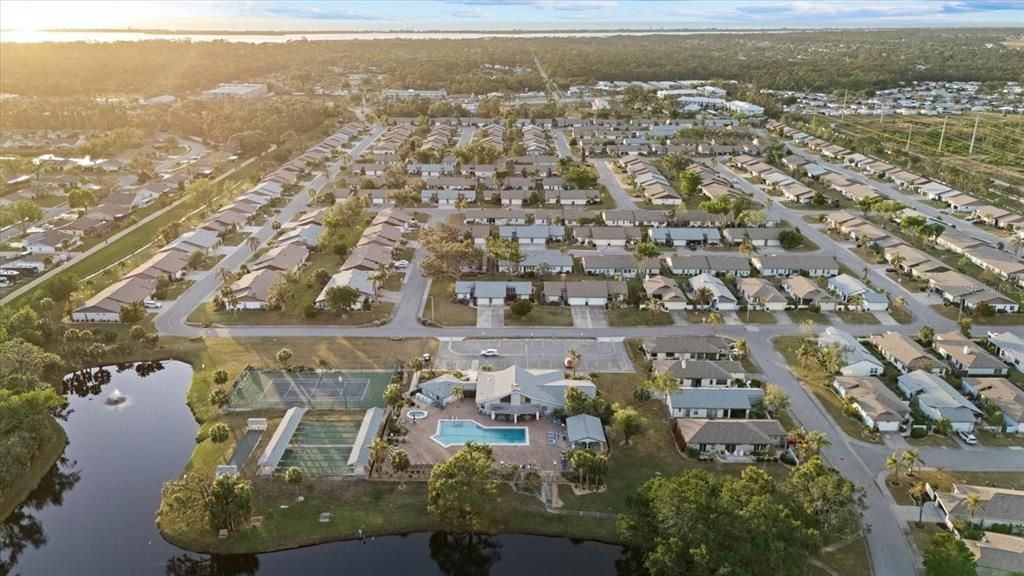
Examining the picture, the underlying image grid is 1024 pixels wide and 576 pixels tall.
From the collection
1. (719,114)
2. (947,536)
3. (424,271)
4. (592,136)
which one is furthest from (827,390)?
(719,114)

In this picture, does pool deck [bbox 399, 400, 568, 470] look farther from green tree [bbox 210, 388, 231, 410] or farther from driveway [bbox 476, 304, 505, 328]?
driveway [bbox 476, 304, 505, 328]

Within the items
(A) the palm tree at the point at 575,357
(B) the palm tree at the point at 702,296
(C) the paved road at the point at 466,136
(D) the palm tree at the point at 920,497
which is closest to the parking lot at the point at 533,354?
(A) the palm tree at the point at 575,357

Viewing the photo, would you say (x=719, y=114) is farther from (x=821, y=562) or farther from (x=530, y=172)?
(x=821, y=562)

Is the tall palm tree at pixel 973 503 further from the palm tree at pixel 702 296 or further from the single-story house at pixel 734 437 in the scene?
the palm tree at pixel 702 296

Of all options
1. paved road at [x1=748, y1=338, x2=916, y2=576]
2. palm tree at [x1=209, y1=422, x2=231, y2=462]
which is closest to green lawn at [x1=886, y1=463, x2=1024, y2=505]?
paved road at [x1=748, y1=338, x2=916, y2=576]

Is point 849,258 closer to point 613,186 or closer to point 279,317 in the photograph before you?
point 613,186
